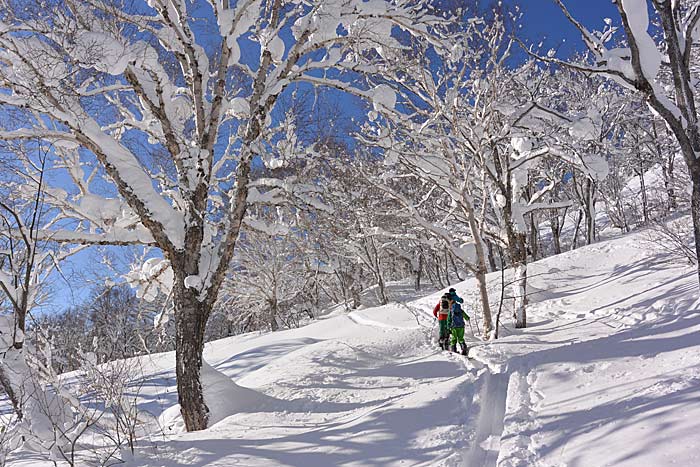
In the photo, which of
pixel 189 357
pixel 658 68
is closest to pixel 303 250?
pixel 189 357

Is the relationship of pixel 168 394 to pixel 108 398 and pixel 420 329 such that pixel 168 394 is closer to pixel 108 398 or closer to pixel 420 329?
pixel 108 398

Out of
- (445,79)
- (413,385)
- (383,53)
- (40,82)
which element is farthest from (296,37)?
(413,385)

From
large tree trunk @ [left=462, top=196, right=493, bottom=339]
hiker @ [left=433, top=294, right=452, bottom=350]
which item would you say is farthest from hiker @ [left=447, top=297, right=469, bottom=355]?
large tree trunk @ [left=462, top=196, right=493, bottom=339]

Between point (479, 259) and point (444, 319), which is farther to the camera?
point (479, 259)

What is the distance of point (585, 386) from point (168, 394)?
859 centimetres

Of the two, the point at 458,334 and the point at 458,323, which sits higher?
the point at 458,323

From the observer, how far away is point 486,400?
17.7ft

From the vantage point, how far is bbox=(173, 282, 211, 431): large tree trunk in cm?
568

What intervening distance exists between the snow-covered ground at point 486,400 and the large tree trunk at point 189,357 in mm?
327

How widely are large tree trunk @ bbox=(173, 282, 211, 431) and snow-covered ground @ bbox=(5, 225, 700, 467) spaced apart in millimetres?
327

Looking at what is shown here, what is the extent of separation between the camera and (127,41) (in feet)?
18.2

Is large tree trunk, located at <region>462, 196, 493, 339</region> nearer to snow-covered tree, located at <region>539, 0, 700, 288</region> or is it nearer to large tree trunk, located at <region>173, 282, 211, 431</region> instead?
snow-covered tree, located at <region>539, 0, 700, 288</region>

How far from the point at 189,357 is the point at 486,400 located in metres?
3.98

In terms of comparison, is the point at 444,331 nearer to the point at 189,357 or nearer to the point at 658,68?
the point at 189,357
